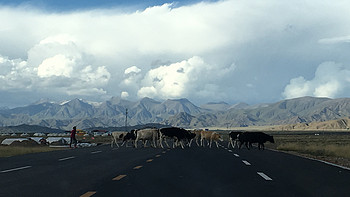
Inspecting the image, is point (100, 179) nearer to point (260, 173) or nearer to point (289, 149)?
point (260, 173)

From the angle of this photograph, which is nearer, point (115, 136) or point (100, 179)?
point (100, 179)

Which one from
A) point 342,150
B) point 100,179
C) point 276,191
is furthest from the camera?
point 342,150

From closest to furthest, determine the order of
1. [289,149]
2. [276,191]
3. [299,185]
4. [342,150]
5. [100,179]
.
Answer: [276,191] < [299,185] < [100,179] < [342,150] < [289,149]

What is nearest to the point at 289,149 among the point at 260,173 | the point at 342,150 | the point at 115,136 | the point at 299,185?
the point at 342,150

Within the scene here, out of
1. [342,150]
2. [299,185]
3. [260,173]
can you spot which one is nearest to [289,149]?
[342,150]

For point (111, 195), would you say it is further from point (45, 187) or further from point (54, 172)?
point (54, 172)

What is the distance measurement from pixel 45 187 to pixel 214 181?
464 cm

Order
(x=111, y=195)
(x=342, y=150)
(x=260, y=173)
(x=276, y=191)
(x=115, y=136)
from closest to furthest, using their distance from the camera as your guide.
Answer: (x=111, y=195) → (x=276, y=191) → (x=260, y=173) → (x=342, y=150) → (x=115, y=136)

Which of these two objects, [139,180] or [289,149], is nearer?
[139,180]

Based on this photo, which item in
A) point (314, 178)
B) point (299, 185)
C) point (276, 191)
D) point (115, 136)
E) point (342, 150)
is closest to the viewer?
point (276, 191)

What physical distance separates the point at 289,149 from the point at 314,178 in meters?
26.8

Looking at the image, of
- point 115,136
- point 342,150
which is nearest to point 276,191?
point 342,150

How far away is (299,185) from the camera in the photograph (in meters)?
11.5

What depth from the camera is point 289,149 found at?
129 feet
